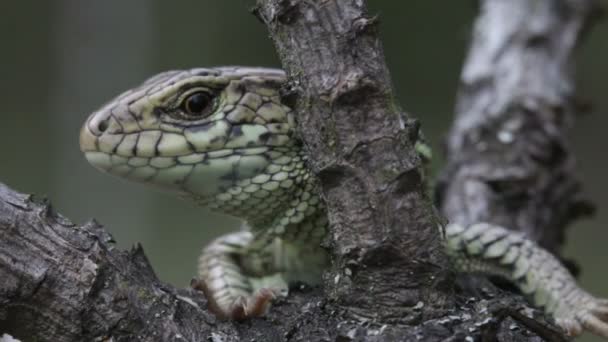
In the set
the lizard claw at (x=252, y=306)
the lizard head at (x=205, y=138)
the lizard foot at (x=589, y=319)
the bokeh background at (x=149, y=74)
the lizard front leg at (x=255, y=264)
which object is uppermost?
the bokeh background at (x=149, y=74)

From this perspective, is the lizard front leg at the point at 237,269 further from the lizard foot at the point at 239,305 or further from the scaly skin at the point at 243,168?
the lizard foot at the point at 239,305

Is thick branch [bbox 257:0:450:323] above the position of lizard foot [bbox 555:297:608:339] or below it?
above

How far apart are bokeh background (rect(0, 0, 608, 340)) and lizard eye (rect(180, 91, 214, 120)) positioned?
6559mm

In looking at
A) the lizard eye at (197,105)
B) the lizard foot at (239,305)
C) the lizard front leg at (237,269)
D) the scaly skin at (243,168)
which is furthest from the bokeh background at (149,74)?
the lizard foot at (239,305)

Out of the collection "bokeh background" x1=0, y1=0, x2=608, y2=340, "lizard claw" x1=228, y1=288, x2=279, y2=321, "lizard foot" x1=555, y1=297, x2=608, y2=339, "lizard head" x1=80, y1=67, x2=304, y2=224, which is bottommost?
"lizard foot" x1=555, y1=297, x2=608, y2=339

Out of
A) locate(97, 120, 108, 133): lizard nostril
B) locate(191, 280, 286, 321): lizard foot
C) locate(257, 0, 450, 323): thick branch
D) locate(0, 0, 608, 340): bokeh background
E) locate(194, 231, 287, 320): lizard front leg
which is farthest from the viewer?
locate(0, 0, 608, 340): bokeh background

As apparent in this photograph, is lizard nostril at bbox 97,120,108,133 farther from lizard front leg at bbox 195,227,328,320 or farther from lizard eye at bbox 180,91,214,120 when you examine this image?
lizard front leg at bbox 195,227,328,320

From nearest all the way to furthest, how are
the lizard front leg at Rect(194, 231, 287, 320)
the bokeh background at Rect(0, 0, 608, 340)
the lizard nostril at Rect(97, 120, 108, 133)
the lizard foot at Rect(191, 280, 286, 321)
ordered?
the lizard foot at Rect(191, 280, 286, 321), the lizard nostril at Rect(97, 120, 108, 133), the lizard front leg at Rect(194, 231, 287, 320), the bokeh background at Rect(0, 0, 608, 340)

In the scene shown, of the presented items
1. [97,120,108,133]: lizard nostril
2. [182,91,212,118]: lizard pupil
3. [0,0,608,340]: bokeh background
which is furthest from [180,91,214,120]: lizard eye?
[0,0,608,340]: bokeh background

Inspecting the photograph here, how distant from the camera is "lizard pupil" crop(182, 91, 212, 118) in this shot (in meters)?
2.29

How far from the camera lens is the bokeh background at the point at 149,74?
929 cm

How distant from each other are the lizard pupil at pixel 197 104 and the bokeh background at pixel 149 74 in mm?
6560

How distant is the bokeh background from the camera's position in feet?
30.5

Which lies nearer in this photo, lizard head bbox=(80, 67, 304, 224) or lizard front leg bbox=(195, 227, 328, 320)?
lizard head bbox=(80, 67, 304, 224)
